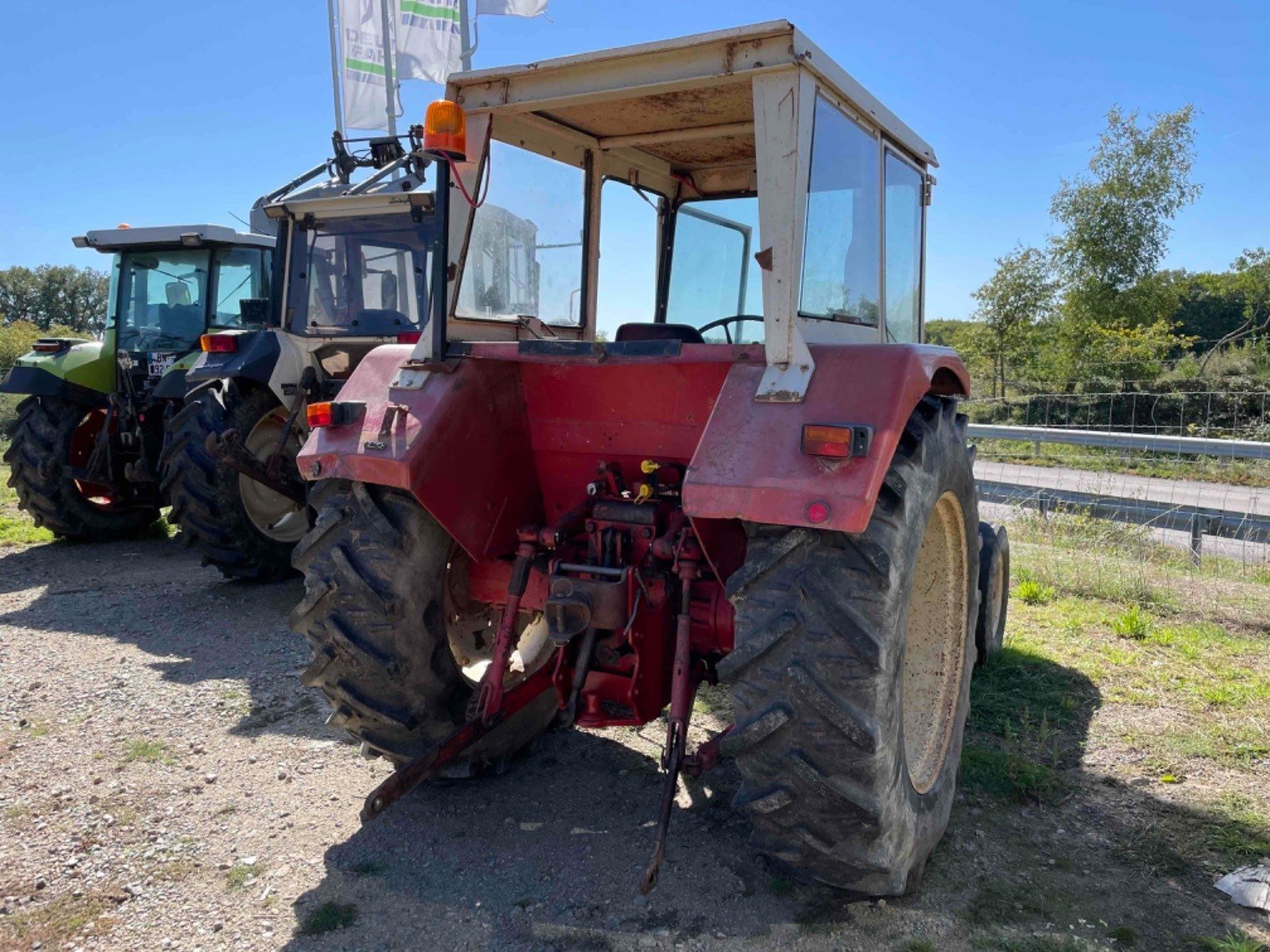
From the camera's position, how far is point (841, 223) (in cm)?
322

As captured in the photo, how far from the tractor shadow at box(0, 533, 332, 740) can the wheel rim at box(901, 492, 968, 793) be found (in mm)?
2443

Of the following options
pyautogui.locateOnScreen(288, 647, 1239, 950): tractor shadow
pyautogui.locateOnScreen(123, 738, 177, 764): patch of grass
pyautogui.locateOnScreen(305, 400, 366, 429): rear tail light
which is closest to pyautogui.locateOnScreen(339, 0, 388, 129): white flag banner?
pyautogui.locateOnScreen(123, 738, 177, 764): patch of grass

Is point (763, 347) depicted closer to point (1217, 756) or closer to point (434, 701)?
point (434, 701)

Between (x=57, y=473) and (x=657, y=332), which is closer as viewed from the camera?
(x=657, y=332)

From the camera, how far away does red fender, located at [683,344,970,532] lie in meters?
2.43

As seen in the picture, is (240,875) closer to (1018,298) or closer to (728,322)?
(728,322)

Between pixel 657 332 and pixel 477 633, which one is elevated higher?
pixel 657 332

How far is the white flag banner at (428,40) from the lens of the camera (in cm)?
1068

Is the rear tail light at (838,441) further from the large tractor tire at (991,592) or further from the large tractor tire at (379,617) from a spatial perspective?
the large tractor tire at (991,592)

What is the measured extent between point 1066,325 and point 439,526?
22277 millimetres

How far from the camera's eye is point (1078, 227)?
74.6ft

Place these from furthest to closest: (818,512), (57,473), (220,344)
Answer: (57,473) < (220,344) < (818,512)

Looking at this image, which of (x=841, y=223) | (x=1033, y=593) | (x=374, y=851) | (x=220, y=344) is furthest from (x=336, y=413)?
(x=1033, y=593)

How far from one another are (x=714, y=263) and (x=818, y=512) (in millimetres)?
2254
